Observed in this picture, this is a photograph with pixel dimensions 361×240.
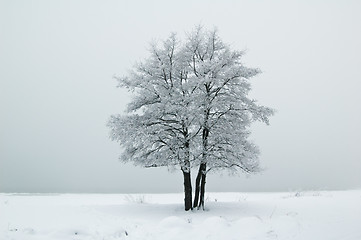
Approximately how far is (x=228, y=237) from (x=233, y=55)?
1216 cm

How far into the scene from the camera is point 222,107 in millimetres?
20500

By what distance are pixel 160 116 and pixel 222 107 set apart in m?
3.91

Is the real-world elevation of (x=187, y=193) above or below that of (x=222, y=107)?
below

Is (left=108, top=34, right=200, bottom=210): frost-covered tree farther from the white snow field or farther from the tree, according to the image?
the white snow field

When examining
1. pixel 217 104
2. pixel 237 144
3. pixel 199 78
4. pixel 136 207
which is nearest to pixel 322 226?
pixel 237 144

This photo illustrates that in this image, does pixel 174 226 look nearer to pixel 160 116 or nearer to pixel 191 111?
pixel 191 111

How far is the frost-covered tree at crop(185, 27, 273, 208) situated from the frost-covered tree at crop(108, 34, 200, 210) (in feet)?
2.71

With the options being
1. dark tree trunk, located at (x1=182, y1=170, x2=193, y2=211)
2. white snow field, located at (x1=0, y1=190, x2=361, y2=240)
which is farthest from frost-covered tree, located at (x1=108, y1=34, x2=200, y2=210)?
white snow field, located at (x1=0, y1=190, x2=361, y2=240)

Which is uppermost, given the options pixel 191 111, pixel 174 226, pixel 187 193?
pixel 191 111

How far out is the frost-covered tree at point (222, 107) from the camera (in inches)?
784

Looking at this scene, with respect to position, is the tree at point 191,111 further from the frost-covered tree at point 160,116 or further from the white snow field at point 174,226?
the white snow field at point 174,226

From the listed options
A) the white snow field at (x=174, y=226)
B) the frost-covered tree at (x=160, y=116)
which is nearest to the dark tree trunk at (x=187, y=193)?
the frost-covered tree at (x=160, y=116)

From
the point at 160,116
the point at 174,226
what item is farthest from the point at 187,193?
the point at 174,226

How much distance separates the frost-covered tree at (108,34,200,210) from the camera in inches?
781
